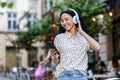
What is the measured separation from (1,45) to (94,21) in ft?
107

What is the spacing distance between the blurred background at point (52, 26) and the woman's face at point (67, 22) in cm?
39

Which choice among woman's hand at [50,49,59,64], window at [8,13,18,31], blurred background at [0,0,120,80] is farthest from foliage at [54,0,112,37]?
window at [8,13,18,31]

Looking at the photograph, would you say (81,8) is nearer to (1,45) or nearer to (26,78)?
(26,78)

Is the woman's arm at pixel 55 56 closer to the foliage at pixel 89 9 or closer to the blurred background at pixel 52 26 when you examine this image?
the blurred background at pixel 52 26

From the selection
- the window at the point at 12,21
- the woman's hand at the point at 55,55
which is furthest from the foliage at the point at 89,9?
the window at the point at 12,21

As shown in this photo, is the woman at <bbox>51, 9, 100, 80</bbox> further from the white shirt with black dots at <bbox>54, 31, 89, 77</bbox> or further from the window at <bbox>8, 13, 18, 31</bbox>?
the window at <bbox>8, 13, 18, 31</bbox>

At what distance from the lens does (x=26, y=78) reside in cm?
1898

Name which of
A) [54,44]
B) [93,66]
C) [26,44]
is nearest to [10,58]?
[26,44]

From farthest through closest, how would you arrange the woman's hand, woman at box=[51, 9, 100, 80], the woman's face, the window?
the window, the woman's hand, the woman's face, woman at box=[51, 9, 100, 80]

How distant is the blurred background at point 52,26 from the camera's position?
15.8 metres

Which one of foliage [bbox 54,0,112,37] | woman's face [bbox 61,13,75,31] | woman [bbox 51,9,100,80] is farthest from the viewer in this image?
foliage [bbox 54,0,112,37]

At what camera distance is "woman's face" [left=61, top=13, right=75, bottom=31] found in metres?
4.26

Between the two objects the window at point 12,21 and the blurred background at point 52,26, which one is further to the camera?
the window at point 12,21

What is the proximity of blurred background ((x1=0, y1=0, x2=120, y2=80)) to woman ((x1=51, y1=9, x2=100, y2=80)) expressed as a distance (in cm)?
34
